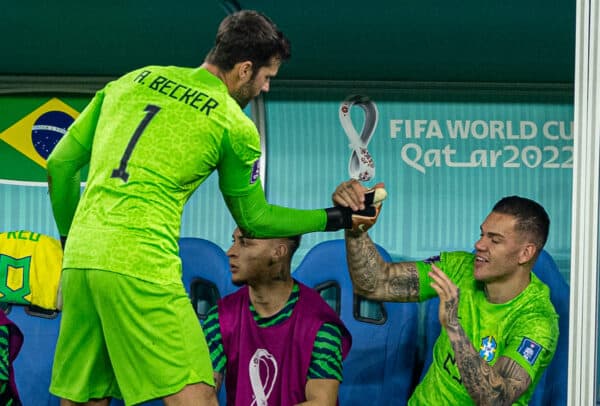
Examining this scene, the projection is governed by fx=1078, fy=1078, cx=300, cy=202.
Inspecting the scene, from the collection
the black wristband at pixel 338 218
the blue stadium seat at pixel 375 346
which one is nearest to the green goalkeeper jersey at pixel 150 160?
the black wristband at pixel 338 218

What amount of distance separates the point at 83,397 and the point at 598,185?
1.35 m

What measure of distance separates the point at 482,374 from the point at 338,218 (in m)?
0.79

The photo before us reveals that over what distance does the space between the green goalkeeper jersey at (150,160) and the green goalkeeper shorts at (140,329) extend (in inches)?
1.3

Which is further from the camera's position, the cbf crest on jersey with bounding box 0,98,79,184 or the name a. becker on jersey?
the cbf crest on jersey with bounding box 0,98,79,184

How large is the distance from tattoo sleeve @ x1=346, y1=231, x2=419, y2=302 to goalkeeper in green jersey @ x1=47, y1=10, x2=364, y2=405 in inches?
43.5

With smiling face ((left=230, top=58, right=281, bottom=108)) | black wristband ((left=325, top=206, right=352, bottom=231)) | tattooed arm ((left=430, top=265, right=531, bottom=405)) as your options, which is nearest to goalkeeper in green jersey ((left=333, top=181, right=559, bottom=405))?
tattooed arm ((left=430, top=265, right=531, bottom=405))

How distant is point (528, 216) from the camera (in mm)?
3762

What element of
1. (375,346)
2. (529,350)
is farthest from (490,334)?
(375,346)

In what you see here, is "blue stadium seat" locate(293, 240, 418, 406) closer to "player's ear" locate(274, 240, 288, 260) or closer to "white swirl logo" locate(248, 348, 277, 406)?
"player's ear" locate(274, 240, 288, 260)

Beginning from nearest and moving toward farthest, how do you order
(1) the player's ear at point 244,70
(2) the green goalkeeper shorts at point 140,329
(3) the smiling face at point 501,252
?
(2) the green goalkeeper shorts at point 140,329 → (1) the player's ear at point 244,70 → (3) the smiling face at point 501,252

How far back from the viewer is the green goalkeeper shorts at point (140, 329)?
245cm

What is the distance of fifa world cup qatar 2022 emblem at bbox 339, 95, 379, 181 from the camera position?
13.4 ft

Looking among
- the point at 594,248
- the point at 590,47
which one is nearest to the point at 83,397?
the point at 594,248

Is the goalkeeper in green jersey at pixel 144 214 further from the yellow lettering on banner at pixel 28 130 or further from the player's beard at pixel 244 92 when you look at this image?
the yellow lettering on banner at pixel 28 130
